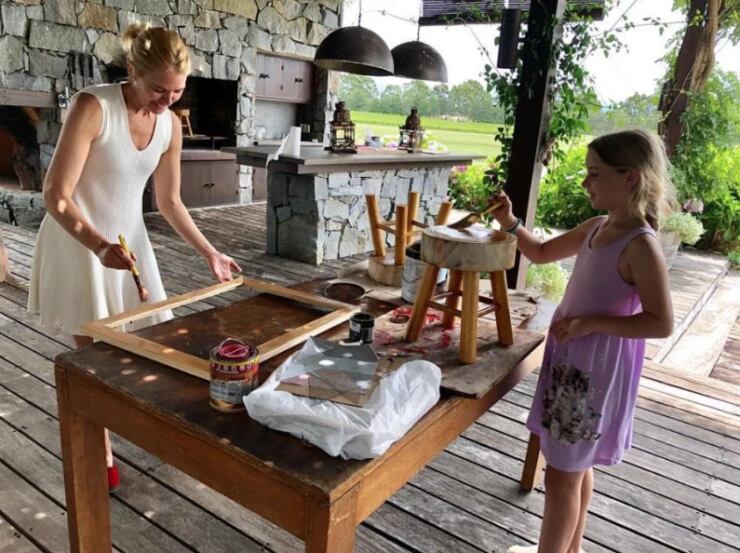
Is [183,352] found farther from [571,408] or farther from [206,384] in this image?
[571,408]

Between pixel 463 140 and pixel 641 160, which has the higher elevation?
pixel 641 160

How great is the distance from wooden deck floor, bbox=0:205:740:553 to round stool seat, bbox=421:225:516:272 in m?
0.93

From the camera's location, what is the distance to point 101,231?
162 cm

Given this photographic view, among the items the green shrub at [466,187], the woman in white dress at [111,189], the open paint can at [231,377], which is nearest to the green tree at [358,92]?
the green shrub at [466,187]

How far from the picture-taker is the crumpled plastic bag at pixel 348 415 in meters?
0.90

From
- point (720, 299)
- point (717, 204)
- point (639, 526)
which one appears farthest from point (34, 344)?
point (717, 204)

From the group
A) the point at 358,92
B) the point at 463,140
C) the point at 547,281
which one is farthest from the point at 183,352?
the point at 463,140

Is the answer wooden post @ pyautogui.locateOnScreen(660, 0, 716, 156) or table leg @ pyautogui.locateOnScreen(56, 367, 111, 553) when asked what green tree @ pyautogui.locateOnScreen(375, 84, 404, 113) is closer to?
wooden post @ pyautogui.locateOnScreen(660, 0, 716, 156)

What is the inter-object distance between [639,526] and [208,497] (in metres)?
1.37

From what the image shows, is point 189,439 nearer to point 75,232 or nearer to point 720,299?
point 75,232

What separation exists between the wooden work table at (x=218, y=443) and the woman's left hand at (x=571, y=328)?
0.14m

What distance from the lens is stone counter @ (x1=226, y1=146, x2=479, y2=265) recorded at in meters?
4.51

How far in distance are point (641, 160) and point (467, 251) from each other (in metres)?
0.40

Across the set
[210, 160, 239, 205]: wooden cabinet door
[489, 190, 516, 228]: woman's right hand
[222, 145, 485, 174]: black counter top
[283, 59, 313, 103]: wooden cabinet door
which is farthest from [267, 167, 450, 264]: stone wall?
[489, 190, 516, 228]: woman's right hand
